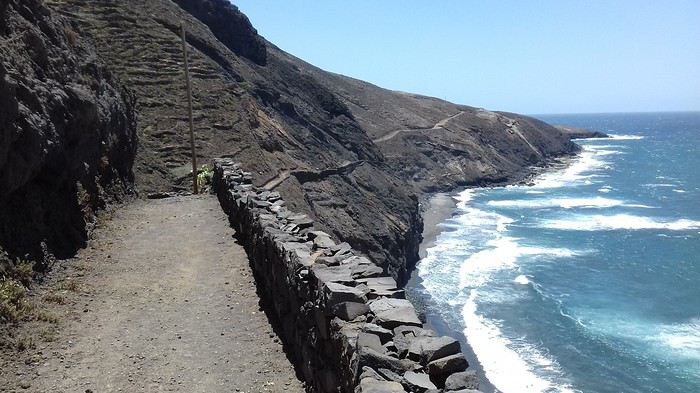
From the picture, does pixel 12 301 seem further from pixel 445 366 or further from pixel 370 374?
pixel 445 366

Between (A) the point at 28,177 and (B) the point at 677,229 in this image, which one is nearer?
(A) the point at 28,177

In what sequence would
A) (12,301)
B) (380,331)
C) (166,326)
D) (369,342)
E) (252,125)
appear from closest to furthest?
(369,342)
(380,331)
(12,301)
(166,326)
(252,125)

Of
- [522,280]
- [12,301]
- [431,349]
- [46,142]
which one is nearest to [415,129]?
[522,280]

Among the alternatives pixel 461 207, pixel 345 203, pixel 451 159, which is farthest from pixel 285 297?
pixel 451 159

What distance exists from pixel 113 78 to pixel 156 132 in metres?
5.24

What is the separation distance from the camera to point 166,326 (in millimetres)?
9367

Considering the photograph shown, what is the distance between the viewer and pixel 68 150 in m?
13.8

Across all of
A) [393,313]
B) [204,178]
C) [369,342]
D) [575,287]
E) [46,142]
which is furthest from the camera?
[575,287]

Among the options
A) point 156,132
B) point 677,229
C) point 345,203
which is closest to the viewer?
point 156,132

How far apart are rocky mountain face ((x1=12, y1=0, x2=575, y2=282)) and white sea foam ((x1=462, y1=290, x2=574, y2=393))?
9079mm

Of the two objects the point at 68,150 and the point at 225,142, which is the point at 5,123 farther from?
the point at 225,142

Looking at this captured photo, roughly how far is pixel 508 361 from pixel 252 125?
20935mm

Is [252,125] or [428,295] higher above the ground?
[252,125]

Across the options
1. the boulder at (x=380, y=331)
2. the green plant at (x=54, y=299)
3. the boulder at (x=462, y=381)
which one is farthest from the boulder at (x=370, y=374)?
the green plant at (x=54, y=299)
